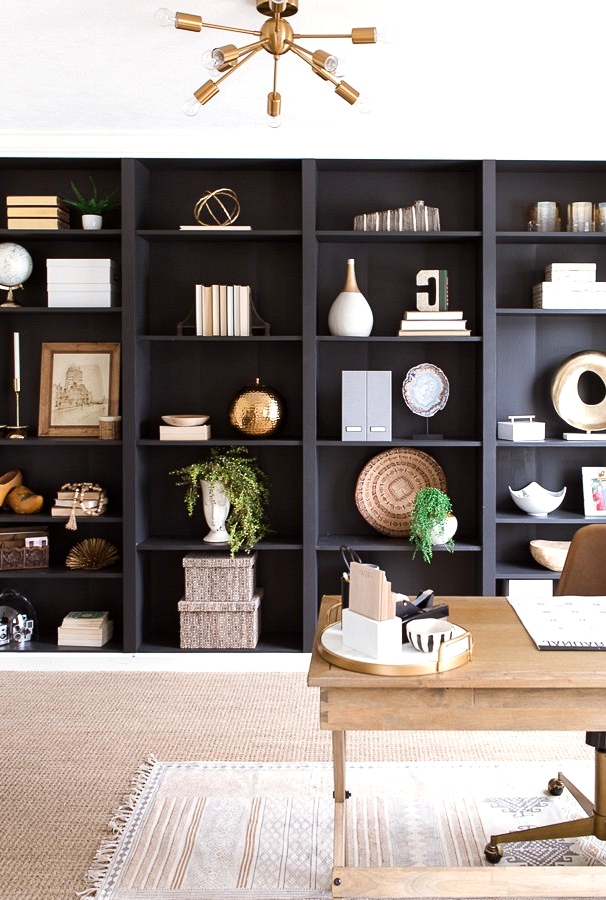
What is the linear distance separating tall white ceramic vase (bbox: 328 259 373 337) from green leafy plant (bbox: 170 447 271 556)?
0.78m

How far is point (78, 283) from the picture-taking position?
13.9ft

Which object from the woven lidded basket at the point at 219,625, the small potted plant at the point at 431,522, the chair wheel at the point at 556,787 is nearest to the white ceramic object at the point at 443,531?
the small potted plant at the point at 431,522

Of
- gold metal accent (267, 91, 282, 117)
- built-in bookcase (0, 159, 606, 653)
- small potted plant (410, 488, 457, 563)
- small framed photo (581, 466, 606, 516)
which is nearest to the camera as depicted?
gold metal accent (267, 91, 282, 117)

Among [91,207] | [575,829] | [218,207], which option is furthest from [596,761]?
[91,207]

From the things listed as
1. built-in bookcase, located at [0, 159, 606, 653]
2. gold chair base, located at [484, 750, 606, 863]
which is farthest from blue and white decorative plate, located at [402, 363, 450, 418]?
gold chair base, located at [484, 750, 606, 863]

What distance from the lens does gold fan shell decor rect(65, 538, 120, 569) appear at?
4301mm

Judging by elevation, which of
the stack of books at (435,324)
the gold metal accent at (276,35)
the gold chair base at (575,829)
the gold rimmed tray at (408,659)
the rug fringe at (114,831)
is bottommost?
the rug fringe at (114,831)

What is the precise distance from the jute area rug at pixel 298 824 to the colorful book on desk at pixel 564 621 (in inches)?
28.4

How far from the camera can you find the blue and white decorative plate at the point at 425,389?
430 cm

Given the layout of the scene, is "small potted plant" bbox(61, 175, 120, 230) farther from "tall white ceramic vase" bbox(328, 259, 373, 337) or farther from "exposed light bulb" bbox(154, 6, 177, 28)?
"exposed light bulb" bbox(154, 6, 177, 28)

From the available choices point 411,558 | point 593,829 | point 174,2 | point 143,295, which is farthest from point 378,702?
point 143,295

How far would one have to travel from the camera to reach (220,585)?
4.19 metres

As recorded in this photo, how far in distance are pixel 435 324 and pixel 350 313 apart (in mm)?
416

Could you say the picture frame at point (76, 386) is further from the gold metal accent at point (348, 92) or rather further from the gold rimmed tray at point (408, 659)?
the gold rimmed tray at point (408, 659)
